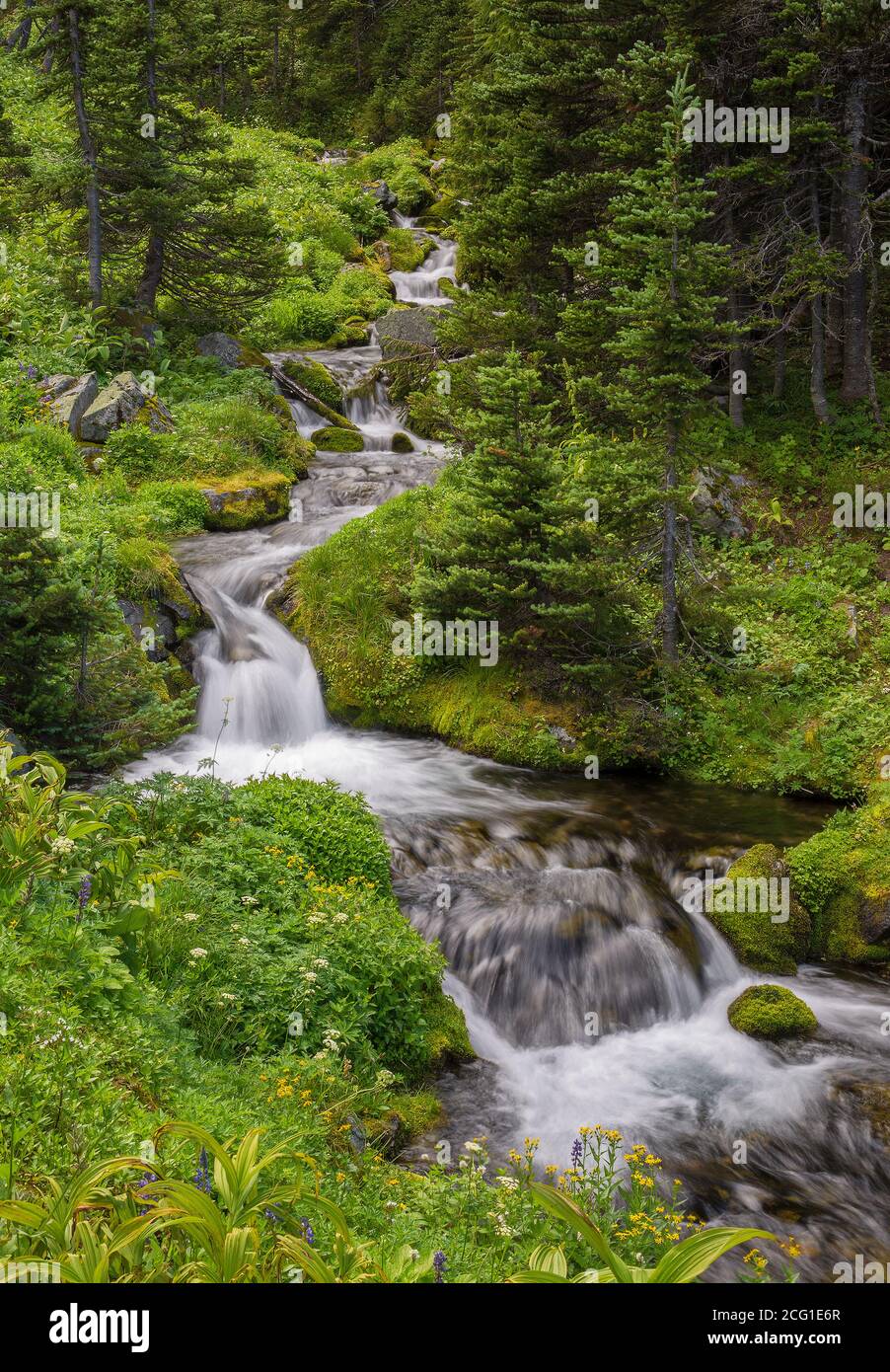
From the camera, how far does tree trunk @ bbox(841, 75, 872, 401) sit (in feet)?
47.4

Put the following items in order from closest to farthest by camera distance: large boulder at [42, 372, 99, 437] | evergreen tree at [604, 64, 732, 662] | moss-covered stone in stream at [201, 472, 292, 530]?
evergreen tree at [604, 64, 732, 662], large boulder at [42, 372, 99, 437], moss-covered stone in stream at [201, 472, 292, 530]

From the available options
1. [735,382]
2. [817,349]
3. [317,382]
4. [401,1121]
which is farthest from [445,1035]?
[317,382]

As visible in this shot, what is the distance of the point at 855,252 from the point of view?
598 inches

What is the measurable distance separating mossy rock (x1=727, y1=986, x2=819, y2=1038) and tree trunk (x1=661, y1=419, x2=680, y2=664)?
16.9 ft

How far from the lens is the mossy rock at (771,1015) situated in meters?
7.90

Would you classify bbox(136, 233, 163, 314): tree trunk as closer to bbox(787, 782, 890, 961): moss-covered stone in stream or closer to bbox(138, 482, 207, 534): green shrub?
bbox(138, 482, 207, 534): green shrub

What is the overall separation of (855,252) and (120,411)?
1338 centimetres

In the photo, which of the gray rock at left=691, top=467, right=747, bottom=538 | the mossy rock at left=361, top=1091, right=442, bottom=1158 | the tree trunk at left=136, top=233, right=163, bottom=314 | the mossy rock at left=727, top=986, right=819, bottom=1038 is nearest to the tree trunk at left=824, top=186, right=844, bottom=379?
the gray rock at left=691, top=467, right=747, bottom=538

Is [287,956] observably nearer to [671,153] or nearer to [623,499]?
[623,499]

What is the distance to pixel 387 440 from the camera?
2133 cm

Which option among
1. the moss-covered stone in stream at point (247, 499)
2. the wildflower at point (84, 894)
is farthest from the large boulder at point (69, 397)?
the wildflower at point (84, 894)

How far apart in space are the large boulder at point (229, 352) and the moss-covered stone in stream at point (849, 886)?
16705 mm

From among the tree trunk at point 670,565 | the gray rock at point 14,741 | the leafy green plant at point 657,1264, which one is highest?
the tree trunk at point 670,565

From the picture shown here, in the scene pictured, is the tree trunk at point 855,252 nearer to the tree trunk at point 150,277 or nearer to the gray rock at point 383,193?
the tree trunk at point 150,277
